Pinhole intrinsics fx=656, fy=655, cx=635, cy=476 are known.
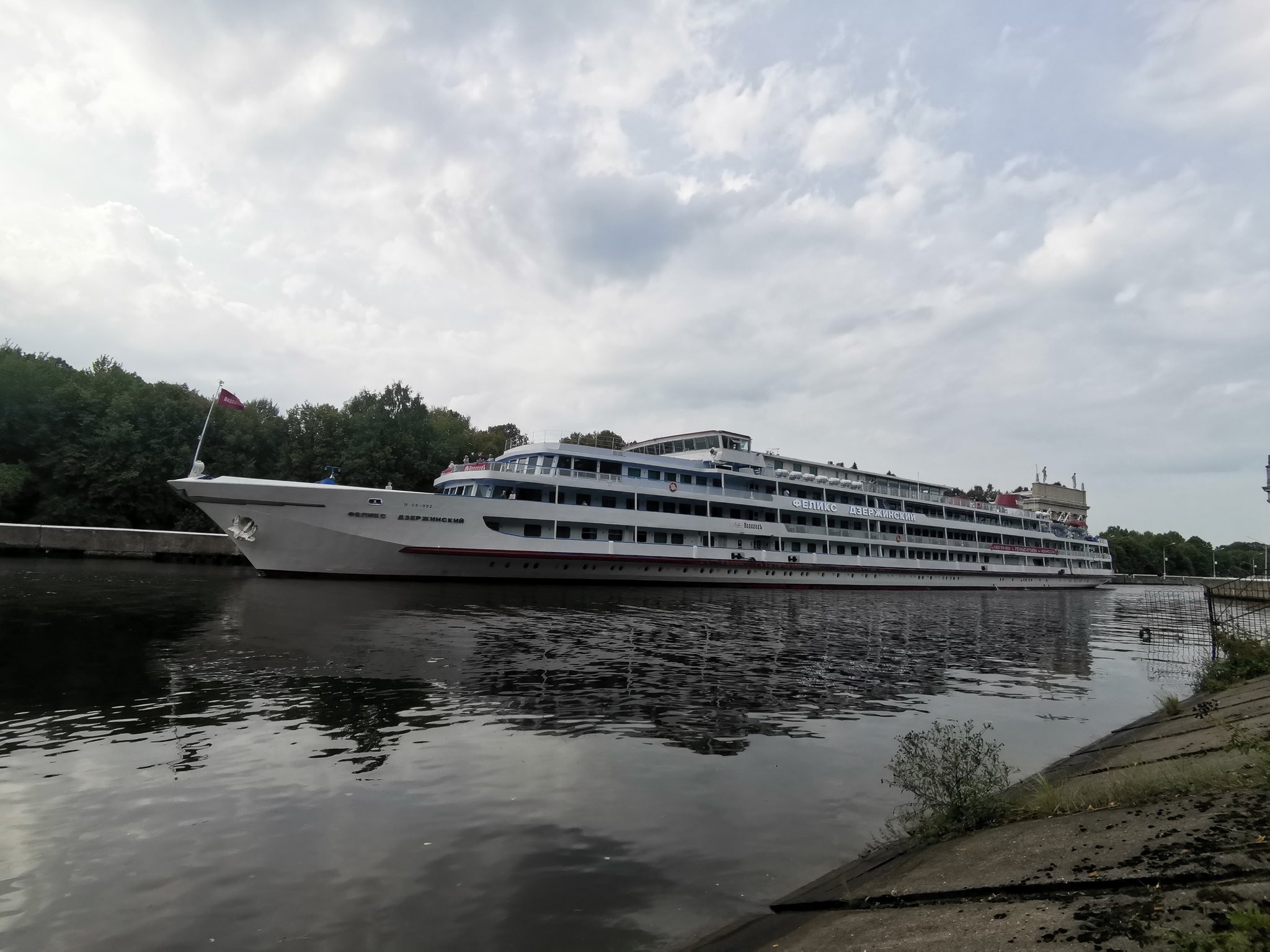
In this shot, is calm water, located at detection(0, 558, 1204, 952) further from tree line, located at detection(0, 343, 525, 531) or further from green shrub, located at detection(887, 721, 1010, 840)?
tree line, located at detection(0, 343, 525, 531)

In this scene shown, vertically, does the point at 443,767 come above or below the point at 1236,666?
below

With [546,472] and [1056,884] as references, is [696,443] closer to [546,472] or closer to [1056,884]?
[546,472]

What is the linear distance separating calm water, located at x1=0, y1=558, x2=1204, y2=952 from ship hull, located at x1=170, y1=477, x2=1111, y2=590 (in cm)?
1224

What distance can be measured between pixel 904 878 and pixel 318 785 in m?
6.25

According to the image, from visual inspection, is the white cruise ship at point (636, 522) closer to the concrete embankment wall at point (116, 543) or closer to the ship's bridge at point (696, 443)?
the ship's bridge at point (696, 443)

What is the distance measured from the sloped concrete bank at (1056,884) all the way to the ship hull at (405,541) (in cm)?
3003

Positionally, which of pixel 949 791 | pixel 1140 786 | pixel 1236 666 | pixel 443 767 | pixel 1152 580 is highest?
pixel 1152 580

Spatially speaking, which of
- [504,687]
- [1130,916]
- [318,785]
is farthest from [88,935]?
[504,687]

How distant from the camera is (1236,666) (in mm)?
15227

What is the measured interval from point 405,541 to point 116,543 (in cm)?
2506

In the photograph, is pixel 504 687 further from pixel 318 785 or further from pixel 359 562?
pixel 359 562

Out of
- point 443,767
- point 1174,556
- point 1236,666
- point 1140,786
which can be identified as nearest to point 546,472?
point 1236,666

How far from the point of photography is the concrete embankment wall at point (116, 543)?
41.2m

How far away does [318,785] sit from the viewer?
24.7 feet
